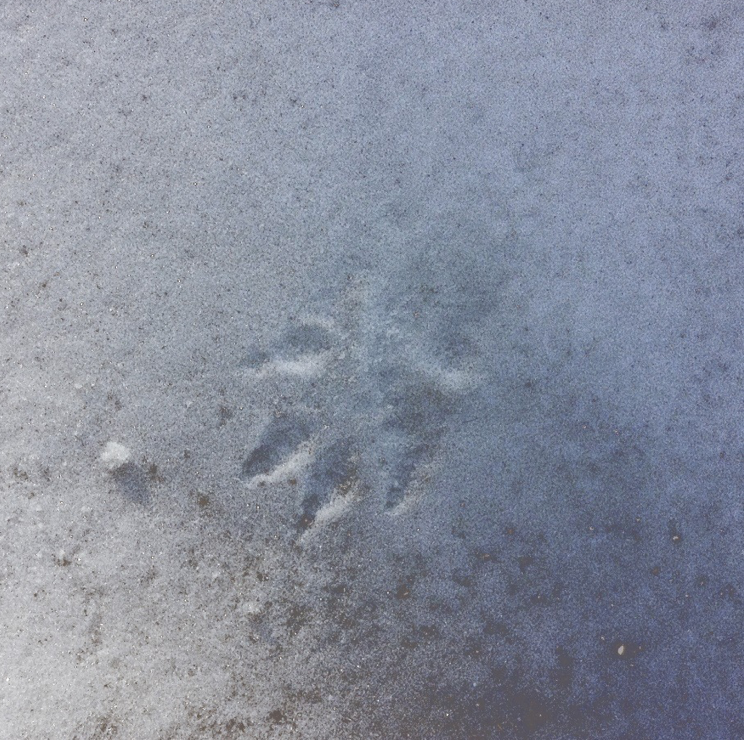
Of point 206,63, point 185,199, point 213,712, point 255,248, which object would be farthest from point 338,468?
point 206,63

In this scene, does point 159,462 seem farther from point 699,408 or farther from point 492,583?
point 699,408

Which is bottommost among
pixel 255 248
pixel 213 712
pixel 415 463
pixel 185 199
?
pixel 213 712

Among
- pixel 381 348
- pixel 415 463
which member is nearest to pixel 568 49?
pixel 381 348

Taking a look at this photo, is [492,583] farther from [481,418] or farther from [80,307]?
[80,307]

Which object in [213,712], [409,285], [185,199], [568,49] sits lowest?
[213,712]

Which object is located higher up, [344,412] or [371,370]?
[371,370]

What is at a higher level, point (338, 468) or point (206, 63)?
point (206, 63)
